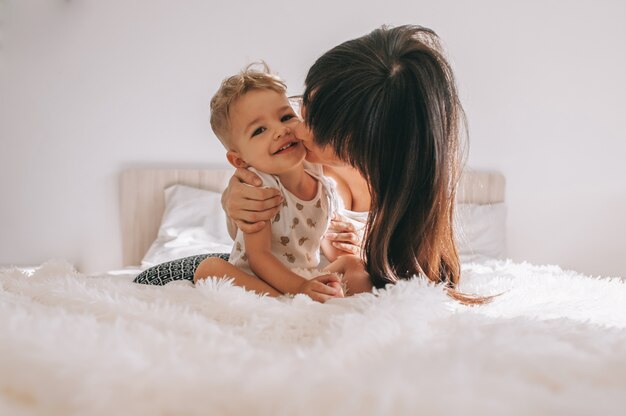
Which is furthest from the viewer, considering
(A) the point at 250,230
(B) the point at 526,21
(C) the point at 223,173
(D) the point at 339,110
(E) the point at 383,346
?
(B) the point at 526,21

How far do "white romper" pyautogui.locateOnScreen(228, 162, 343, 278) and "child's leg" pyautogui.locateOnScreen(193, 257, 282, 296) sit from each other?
13 cm

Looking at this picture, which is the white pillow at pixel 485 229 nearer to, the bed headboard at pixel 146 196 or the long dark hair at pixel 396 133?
the bed headboard at pixel 146 196

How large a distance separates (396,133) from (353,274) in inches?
12.6

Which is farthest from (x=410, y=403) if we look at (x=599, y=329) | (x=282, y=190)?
(x=282, y=190)

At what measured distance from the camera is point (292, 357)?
1.99ft

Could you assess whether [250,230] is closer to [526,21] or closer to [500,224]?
[500,224]

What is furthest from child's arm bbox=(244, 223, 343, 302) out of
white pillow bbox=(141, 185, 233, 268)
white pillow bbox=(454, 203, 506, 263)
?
white pillow bbox=(454, 203, 506, 263)

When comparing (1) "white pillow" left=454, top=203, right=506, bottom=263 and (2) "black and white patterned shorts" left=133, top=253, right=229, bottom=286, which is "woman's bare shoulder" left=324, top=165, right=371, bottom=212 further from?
(1) "white pillow" left=454, top=203, right=506, bottom=263

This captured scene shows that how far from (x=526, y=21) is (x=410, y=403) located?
317 cm

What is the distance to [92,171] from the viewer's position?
9.95ft

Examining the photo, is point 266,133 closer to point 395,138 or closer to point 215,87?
point 395,138

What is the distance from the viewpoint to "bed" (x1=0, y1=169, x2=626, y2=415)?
499 mm

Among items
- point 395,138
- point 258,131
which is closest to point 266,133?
point 258,131

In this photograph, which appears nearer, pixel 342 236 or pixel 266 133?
pixel 266 133
